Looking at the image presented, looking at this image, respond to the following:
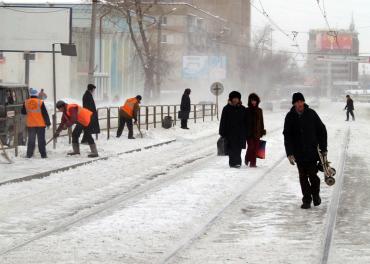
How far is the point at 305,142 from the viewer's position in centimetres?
1102

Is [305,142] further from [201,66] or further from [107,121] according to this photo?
[201,66]

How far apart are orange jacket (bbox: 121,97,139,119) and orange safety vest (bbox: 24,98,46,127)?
306 inches

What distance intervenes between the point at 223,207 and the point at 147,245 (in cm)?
295

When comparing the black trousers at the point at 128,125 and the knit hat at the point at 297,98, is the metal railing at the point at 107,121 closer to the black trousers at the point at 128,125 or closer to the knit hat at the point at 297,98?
the black trousers at the point at 128,125

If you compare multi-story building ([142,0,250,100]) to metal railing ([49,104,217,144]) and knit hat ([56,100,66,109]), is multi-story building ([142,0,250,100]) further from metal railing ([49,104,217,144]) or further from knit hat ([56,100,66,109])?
knit hat ([56,100,66,109])

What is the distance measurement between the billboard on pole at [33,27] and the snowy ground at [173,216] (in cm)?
1482

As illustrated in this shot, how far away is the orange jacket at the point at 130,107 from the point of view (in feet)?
85.4

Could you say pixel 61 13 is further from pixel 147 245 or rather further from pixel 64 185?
pixel 147 245

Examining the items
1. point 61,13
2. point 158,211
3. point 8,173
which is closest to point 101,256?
point 158,211

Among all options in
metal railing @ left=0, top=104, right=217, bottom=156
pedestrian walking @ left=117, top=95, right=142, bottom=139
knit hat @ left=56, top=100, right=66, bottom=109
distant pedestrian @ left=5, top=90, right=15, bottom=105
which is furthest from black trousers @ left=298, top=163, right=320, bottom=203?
pedestrian walking @ left=117, top=95, right=142, bottom=139

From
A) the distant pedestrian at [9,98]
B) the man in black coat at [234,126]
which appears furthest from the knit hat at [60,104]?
the distant pedestrian at [9,98]

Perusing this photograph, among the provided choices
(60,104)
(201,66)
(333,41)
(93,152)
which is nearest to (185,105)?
(93,152)

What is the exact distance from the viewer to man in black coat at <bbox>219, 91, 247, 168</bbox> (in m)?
16.6

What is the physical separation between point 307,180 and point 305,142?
21.8 inches
